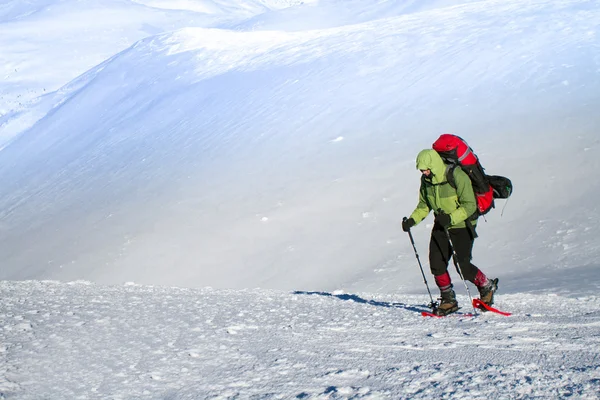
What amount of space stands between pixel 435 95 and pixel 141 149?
10.6 m

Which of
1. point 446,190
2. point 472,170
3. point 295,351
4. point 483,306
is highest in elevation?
point 472,170

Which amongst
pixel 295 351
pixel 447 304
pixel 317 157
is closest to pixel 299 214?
pixel 317 157

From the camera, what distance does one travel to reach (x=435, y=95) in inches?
801

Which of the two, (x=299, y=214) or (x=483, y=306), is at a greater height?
(x=483, y=306)

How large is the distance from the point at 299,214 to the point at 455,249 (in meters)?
8.58

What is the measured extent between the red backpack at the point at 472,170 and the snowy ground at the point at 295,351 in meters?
0.90

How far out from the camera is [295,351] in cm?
399

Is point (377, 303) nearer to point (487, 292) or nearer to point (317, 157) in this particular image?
point (487, 292)

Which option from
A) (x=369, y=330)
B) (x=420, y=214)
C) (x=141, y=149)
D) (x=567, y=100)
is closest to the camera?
(x=369, y=330)

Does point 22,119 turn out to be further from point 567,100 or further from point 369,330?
point 369,330

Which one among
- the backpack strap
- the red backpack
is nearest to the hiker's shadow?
the red backpack

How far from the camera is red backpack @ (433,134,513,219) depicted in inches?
177

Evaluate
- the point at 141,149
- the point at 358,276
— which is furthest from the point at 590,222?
the point at 141,149

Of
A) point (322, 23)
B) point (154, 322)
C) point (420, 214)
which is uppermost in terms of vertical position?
point (420, 214)
